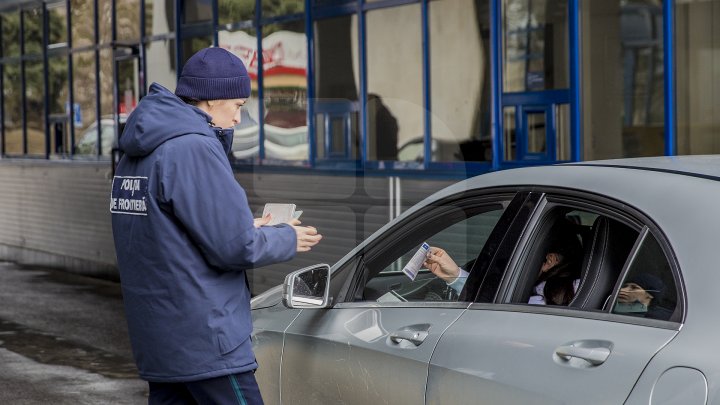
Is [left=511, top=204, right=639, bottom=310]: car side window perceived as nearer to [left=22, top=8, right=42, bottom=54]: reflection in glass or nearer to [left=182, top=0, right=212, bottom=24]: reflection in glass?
[left=182, top=0, right=212, bottom=24]: reflection in glass

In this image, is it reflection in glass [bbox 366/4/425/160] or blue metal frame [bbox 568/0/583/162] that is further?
reflection in glass [bbox 366/4/425/160]

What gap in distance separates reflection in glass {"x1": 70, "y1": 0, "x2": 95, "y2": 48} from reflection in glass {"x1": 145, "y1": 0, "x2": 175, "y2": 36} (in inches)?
78.2

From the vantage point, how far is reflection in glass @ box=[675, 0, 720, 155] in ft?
30.0

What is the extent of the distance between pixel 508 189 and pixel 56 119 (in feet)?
53.5

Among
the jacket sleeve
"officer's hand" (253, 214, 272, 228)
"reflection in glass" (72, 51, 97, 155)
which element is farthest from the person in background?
"reflection in glass" (72, 51, 97, 155)

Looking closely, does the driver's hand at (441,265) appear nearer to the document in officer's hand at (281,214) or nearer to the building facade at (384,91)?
the document in officer's hand at (281,214)

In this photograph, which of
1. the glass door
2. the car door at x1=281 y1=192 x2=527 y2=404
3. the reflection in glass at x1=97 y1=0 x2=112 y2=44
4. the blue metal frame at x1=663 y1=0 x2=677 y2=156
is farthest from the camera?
the reflection in glass at x1=97 y1=0 x2=112 y2=44

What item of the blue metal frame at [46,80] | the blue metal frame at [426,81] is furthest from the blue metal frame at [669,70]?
the blue metal frame at [46,80]

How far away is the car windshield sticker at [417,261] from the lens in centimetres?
444

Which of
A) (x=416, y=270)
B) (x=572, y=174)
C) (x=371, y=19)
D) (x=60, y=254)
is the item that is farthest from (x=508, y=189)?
(x=60, y=254)

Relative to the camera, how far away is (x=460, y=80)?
437 inches

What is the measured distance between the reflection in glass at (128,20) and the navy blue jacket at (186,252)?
43.2 ft

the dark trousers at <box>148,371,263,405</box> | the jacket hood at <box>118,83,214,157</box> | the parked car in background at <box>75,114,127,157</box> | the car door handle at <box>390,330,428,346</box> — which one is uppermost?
the parked car in background at <box>75,114,127,157</box>

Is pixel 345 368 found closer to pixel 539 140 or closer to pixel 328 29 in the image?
pixel 539 140
